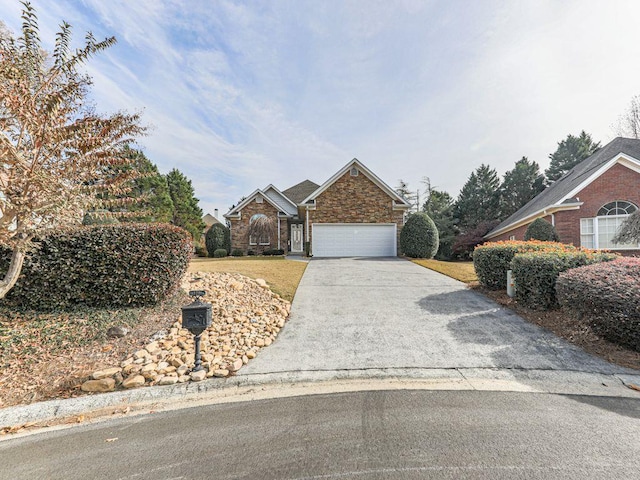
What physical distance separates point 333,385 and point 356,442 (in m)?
1.06

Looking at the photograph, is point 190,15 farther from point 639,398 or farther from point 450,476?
point 639,398

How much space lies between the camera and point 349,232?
55.2 feet

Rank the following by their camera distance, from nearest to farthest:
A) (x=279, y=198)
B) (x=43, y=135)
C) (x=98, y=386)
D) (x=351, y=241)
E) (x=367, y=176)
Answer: (x=98, y=386) → (x=43, y=135) → (x=351, y=241) → (x=367, y=176) → (x=279, y=198)

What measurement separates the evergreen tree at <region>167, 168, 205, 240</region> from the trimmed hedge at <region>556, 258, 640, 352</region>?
27.0m

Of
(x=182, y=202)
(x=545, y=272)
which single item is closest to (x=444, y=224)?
(x=545, y=272)

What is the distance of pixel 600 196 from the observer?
13.1 metres

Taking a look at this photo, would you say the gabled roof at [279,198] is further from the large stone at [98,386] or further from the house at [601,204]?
the large stone at [98,386]

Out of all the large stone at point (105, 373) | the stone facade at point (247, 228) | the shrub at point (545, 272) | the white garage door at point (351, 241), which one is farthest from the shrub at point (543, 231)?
the large stone at point (105, 373)

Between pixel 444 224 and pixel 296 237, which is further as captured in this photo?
pixel 444 224

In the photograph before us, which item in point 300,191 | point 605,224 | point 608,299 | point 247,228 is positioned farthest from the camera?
point 300,191

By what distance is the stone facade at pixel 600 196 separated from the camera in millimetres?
12820

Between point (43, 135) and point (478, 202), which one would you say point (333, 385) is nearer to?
point (43, 135)

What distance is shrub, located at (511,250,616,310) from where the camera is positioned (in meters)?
5.62

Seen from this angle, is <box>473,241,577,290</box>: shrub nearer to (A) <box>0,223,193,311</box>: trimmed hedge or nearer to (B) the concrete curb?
(B) the concrete curb
